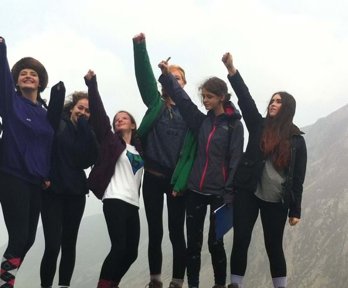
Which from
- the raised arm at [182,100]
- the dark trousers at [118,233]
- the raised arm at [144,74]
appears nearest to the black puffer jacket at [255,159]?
the raised arm at [182,100]

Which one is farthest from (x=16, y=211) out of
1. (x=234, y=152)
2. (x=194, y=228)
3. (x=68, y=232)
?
(x=234, y=152)

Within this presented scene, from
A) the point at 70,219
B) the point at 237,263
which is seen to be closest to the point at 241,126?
the point at 237,263

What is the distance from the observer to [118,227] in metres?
6.53

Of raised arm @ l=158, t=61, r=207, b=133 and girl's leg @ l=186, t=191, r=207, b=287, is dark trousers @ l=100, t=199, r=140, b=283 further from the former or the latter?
raised arm @ l=158, t=61, r=207, b=133

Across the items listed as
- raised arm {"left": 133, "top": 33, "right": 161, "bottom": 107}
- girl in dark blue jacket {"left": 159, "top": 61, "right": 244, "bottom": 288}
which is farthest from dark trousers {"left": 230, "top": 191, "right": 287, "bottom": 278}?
raised arm {"left": 133, "top": 33, "right": 161, "bottom": 107}

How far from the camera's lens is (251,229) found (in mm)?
6742

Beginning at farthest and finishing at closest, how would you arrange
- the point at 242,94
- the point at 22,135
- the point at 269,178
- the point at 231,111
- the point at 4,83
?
the point at 231,111 < the point at 242,94 < the point at 269,178 < the point at 22,135 < the point at 4,83

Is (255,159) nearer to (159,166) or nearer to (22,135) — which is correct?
(159,166)

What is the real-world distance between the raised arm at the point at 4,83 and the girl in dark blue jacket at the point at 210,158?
8.55 feet

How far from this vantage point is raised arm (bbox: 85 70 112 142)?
273 inches

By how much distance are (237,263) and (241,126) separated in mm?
2219

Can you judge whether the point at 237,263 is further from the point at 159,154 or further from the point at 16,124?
the point at 16,124

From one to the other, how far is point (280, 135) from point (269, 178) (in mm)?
706

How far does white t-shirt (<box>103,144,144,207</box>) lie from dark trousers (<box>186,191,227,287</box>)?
89 cm
